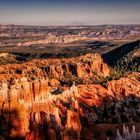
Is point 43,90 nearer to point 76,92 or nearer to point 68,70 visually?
point 76,92

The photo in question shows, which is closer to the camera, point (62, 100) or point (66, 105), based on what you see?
point (66, 105)

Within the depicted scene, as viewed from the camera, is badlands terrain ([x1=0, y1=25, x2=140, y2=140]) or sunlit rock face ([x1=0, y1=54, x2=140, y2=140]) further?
sunlit rock face ([x1=0, y1=54, x2=140, y2=140])


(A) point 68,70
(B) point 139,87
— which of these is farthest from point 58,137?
(A) point 68,70

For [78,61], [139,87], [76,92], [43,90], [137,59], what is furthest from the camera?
[137,59]

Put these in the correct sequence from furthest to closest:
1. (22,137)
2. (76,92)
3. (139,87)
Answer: (139,87) < (76,92) < (22,137)

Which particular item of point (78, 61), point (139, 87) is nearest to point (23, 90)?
point (139, 87)

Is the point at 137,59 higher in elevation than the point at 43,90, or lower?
lower

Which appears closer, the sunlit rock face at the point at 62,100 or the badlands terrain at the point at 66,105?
the badlands terrain at the point at 66,105

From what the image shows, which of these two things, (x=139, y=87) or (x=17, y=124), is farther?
(x=139, y=87)

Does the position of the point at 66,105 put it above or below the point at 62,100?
below

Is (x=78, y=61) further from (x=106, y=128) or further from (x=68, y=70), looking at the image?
(x=106, y=128)
